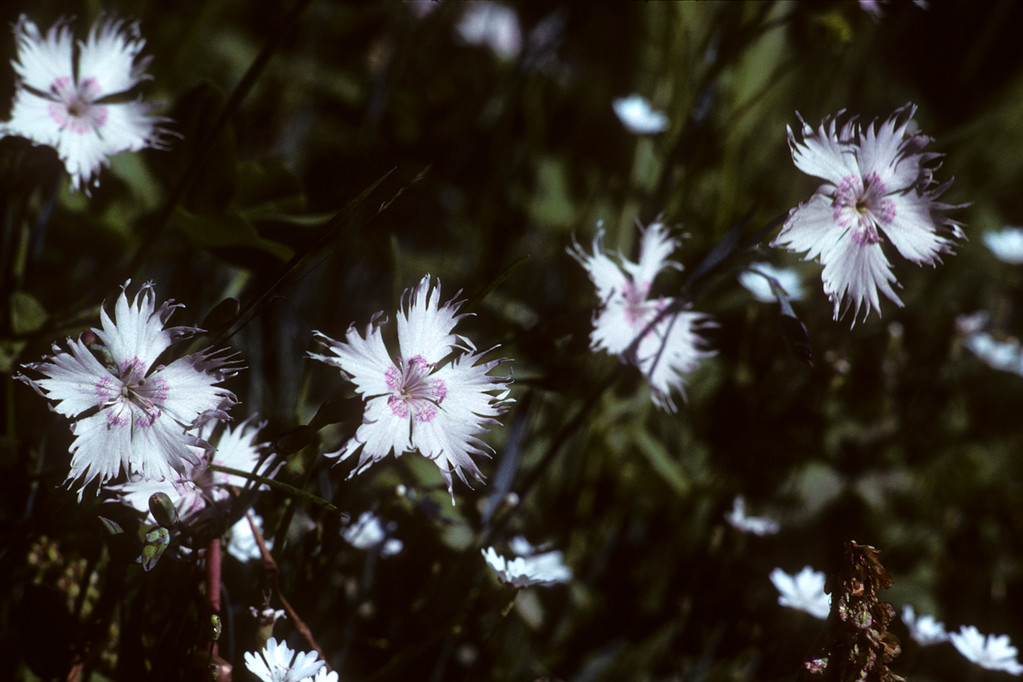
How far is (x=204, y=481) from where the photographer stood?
2.89ft

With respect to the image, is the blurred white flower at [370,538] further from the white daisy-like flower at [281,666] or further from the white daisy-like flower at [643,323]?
the white daisy-like flower at [643,323]

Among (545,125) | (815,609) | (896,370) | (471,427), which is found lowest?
(471,427)

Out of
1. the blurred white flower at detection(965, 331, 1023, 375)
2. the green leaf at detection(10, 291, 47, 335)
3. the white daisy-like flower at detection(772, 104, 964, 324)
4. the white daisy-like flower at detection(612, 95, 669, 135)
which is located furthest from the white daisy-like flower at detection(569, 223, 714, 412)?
the blurred white flower at detection(965, 331, 1023, 375)

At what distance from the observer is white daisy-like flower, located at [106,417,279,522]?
2.76 ft

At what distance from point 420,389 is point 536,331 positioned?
9.2 inches

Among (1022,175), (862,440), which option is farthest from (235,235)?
(1022,175)

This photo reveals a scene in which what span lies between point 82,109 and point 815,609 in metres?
1.15

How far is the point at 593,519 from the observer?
5.57 ft

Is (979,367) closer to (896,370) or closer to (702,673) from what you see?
(896,370)

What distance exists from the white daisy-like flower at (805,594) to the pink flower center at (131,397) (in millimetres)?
842

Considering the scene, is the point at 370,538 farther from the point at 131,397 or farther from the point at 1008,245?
the point at 1008,245

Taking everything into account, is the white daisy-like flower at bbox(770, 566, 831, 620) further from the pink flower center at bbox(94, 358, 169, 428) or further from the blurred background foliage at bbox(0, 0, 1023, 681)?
the pink flower center at bbox(94, 358, 169, 428)

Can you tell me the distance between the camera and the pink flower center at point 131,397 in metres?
0.77

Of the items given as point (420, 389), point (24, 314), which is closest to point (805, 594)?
point (420, 389)
